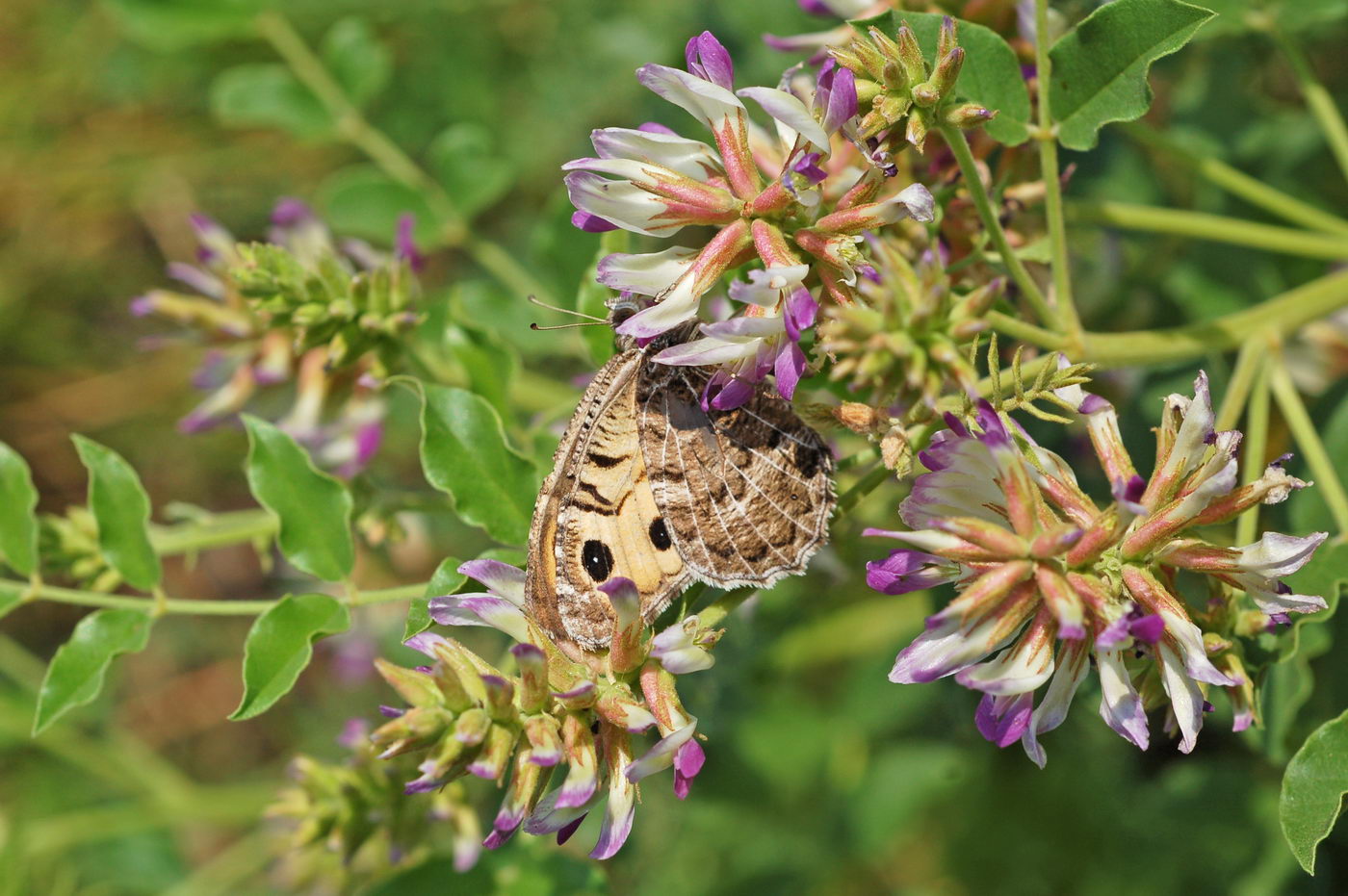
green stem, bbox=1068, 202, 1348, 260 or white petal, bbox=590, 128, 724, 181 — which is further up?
white petal, bbox=590, 128, 724, 181

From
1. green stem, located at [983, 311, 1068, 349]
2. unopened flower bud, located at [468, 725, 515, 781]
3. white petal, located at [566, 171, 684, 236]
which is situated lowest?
unopened flower bud, located at [468, 725, 515, 781]

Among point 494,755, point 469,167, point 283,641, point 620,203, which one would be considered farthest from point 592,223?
point 469,167

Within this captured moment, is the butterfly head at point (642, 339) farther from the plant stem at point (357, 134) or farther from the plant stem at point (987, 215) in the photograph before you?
the plant stem at point (357, 134)

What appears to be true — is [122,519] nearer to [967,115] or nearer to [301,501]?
[301,501]

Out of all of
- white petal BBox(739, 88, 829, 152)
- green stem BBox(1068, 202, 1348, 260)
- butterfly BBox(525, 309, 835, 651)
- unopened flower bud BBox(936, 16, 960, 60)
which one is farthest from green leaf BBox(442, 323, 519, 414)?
green stem BBox(1068, 202, 1348, 260)

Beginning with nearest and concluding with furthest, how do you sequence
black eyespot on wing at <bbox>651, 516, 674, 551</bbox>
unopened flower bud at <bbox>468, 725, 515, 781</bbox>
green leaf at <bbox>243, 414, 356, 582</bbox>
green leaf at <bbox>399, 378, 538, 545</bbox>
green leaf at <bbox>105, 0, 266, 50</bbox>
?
1. unopened flower bud at <bbox>468, 725, 515, 781</bbox>
2. black eyespot on wing at <bbox>651, 516, 674, 551</bbox>
3. green leaf at <bbox>399, 378, 538, 545</bbox>
4. green leaf at <bbox>243, 414, 356, 582</bbox>
5. green leaf at <bbox>105, 0, 266, 50</bbox>

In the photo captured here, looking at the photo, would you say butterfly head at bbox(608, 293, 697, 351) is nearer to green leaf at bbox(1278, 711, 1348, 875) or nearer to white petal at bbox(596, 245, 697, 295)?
white petal at bbox(596, 245, 697, 295)
